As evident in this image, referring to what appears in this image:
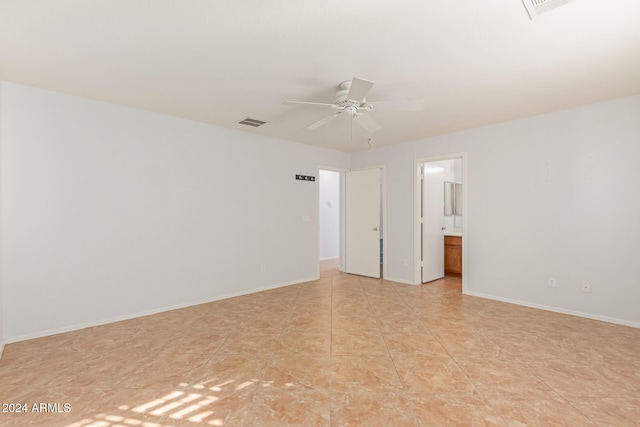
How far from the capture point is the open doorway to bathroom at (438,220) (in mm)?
5195

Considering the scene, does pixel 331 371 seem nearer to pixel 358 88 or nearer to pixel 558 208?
pixel 358 88

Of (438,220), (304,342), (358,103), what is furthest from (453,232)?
(304,342)

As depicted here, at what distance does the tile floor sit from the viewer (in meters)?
1.87

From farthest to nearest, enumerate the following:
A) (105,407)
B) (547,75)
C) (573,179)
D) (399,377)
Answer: (573,179) → (547,75) → (399,377) → (105,407)

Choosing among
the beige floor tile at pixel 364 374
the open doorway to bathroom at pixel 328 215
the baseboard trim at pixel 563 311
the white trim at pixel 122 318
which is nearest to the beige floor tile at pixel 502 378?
the beige floor tile at pixel 364 374

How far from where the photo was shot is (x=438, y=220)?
221 inches

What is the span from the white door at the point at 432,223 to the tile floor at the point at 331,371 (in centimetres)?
165

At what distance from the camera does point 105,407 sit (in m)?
1.95

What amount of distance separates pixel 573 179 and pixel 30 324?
6300 millimetres

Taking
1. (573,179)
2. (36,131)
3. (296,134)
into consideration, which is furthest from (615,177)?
(36,131)

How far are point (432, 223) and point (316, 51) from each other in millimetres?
3993

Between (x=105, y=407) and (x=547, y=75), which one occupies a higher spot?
(x=547, y=75)

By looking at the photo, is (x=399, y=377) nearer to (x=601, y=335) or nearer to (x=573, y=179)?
(x=601, y=335)

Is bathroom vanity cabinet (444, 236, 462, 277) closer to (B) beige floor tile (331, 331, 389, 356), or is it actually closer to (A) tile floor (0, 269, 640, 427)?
(A) tile floor (0, 269, 640, 427)
